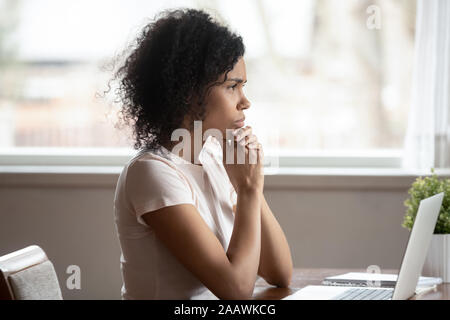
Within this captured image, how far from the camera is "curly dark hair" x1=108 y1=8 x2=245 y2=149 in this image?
1.55 m

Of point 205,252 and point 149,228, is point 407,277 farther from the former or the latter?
point 149,228

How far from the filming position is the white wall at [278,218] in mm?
2842

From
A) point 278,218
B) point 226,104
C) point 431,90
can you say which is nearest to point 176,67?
point 226,104

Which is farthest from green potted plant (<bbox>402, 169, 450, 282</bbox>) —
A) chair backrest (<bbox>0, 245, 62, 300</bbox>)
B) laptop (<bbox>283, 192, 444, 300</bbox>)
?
chair backrest (<bbox>0, 245, 62, 300</bbox>)

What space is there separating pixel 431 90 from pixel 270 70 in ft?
2.29

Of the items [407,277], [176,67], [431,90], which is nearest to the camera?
[407,277]

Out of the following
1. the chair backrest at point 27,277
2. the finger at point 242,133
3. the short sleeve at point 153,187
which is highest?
the finger at point 242,133

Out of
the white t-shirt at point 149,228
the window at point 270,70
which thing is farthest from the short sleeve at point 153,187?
the window at point 270,70

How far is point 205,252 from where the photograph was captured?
1.37 m

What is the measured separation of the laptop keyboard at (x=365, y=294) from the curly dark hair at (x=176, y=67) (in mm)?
511

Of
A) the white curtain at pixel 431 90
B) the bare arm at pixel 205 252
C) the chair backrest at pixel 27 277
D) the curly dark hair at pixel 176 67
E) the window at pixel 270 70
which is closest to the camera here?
the chair backrest at pixel 27 277

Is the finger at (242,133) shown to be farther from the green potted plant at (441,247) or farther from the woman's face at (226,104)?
the green potted plant at (441,247)
